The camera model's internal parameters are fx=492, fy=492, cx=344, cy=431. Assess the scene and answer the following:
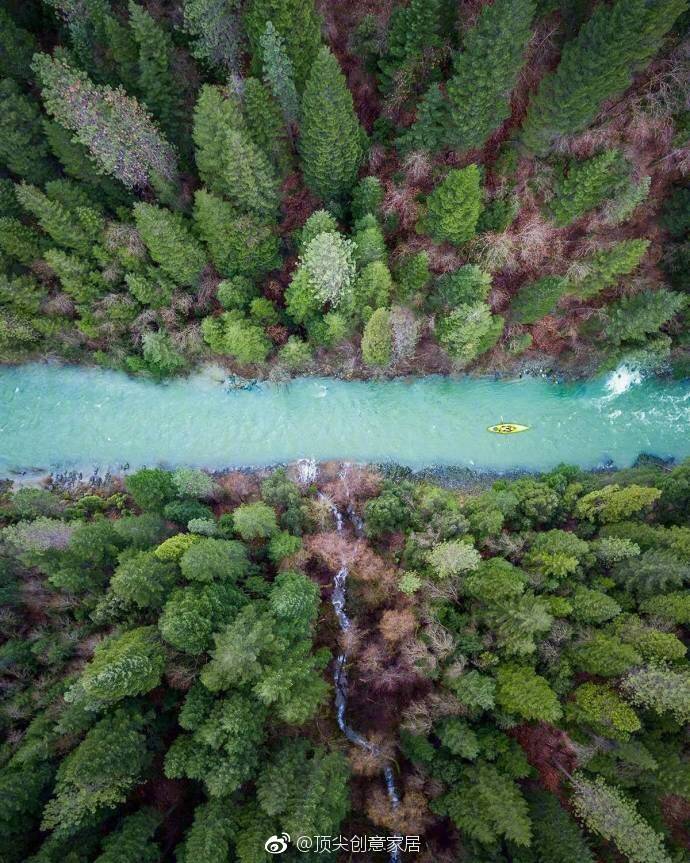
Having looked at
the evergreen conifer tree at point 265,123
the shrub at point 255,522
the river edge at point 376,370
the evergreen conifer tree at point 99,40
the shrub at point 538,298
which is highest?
the evergreen conifer tree at point 99,40

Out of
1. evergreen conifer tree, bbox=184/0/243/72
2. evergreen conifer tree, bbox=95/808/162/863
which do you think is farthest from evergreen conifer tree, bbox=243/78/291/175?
evergreen conifer tree, bbox=95/808/162/863

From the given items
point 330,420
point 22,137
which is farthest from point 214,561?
point 22,137

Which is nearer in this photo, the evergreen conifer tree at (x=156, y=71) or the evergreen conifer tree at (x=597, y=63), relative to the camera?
the evergreen conifer tree at (x=597, y=63)

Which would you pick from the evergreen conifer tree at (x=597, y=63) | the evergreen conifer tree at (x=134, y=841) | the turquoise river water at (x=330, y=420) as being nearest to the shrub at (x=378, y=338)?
the turquoise river water at (x=330, y=420)

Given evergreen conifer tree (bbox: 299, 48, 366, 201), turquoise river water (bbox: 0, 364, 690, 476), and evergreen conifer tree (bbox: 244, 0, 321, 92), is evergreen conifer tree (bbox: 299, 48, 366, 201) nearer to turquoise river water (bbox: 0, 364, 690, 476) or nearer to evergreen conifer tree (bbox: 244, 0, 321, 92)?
evergreen conifer tree (bbox: 244, 0, 321, 92)

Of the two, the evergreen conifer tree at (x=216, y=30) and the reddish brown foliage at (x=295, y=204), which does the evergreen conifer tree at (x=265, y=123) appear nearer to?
the reddish brown foliage at (x=295, y=204)

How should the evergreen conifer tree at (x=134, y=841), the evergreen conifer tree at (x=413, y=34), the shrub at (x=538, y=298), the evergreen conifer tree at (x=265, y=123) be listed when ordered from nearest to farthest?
1. the evergreen conifer tree at (x=134, y=841)
2. the evergreen conifer tree at (x=413, y=34)
3. the evergreen conifer tree at (x=265, y=123)
4. the shrub at (x=538, y=298)

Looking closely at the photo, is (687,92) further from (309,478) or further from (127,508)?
(127,508)
